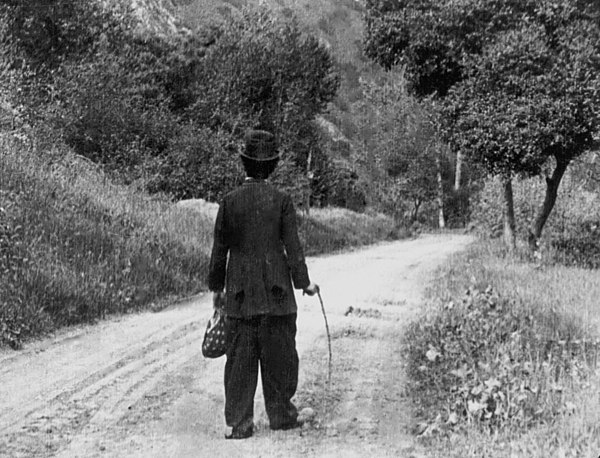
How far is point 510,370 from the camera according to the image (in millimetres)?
5516

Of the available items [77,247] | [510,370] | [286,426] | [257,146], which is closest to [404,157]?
[77,247]

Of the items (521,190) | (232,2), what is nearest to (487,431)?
(521,190)

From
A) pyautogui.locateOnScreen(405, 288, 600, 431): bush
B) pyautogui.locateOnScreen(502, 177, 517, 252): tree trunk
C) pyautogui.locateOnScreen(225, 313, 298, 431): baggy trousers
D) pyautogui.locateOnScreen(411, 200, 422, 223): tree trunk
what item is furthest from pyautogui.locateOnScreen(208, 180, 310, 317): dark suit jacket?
pyautogui.locateOnScreen(411, 200, 422, 223): tree trunk

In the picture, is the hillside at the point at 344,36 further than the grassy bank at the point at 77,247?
Yes

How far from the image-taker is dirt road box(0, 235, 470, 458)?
4832 mm

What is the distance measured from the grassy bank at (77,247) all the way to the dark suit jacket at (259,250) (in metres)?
3.73

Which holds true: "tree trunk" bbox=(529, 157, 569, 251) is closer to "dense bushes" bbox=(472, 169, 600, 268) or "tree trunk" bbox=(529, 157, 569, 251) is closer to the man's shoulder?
"dense bushes" bbox=(472, 169, 600, 268)

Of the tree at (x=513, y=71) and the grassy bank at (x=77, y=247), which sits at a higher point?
the tree at (x=513, y=71)

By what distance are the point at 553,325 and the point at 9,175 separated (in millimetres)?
8081

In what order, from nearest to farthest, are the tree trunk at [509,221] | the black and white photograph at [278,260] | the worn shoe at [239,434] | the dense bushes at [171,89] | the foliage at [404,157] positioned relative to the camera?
1. the worn shoe at [239,434]
2. the black and white photograph at [278,260]
3. the tree trunk at [509,221]
4. the dense bushes at [171,89]
5. the foliage at [404,157]

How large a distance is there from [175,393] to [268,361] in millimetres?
1206

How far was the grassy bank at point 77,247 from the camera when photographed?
911cm

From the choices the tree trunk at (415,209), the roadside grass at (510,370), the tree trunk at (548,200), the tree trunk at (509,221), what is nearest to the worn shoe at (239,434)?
the roadside grass at (510,370)

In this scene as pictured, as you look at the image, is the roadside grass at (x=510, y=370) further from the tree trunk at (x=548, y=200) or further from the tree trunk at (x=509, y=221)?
the tree trunk at (x=509, y=221)
